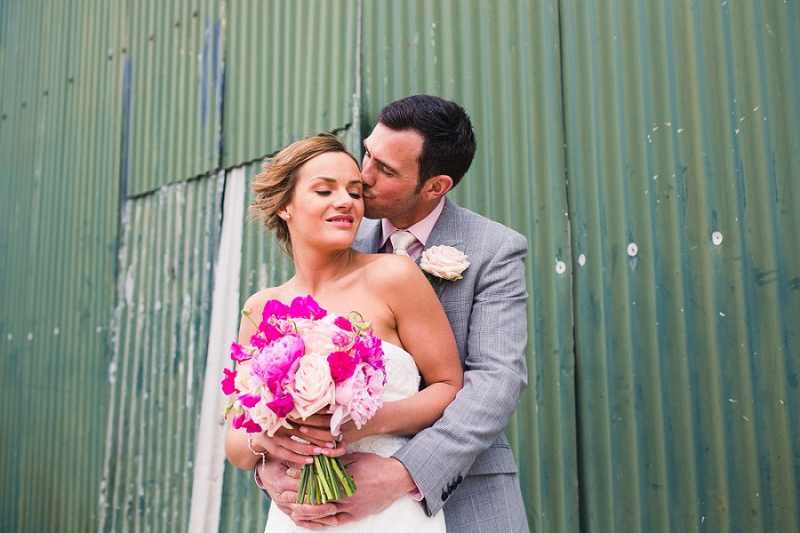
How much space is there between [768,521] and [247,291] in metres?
3.21

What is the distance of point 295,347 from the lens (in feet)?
5.40

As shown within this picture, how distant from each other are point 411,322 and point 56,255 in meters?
5.21

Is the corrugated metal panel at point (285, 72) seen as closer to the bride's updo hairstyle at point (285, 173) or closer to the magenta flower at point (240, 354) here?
the bride's updo hairstyle at point (285, 173)

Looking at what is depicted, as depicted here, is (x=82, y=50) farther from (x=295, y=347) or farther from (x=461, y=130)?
(x=295, y=347)

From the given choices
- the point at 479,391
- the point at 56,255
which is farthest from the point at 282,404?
the point at 56,255

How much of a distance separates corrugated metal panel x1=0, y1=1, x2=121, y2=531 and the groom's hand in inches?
Answer: 169

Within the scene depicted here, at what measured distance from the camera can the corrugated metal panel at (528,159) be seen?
3.16 meters

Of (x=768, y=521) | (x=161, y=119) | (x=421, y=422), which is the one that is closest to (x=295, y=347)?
(x=421, y=422)

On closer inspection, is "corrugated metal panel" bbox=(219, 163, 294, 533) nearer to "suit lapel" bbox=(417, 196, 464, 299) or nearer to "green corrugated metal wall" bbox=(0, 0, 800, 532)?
"green corrugated metal wall" bbox=(0, 0, 800, 532)

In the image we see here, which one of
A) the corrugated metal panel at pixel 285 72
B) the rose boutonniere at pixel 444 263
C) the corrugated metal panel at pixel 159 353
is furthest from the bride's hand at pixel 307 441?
the corrugated metal panel at pixel 159 353

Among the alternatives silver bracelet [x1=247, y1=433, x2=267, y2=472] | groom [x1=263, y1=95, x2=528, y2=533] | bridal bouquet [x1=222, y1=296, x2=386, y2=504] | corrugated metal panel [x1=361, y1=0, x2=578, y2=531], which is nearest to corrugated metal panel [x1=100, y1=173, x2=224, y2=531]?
corrugated metal panel [x1=361, y1=0, x2=578, y2=531]

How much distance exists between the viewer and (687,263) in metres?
2.87

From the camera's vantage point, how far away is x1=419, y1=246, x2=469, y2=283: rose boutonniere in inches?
85.4

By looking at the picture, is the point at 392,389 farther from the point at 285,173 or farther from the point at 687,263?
the point at 687,263
